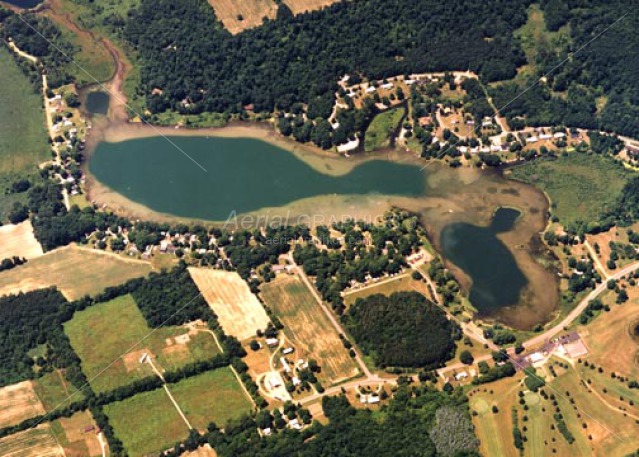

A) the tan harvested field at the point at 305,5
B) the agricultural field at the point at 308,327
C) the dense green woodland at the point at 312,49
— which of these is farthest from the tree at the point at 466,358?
the tan harvested field at the point at 305,5

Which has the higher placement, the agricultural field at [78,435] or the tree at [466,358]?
the tree at [466,358]

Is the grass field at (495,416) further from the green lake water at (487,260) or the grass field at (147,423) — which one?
the grass field at (147,423)

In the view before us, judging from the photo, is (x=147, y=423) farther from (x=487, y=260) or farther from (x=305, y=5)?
(x=305, y=5)

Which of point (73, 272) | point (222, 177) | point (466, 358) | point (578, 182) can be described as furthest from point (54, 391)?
point (578, 182)

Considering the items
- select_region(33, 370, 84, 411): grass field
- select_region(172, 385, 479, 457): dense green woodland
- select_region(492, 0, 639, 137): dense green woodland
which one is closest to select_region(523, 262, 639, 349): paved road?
select_region(172, 385, 479, 457): dense green woodland

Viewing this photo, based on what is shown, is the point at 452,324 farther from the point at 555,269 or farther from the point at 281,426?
the point at 281,426

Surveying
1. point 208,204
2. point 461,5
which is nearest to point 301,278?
point 208,204
